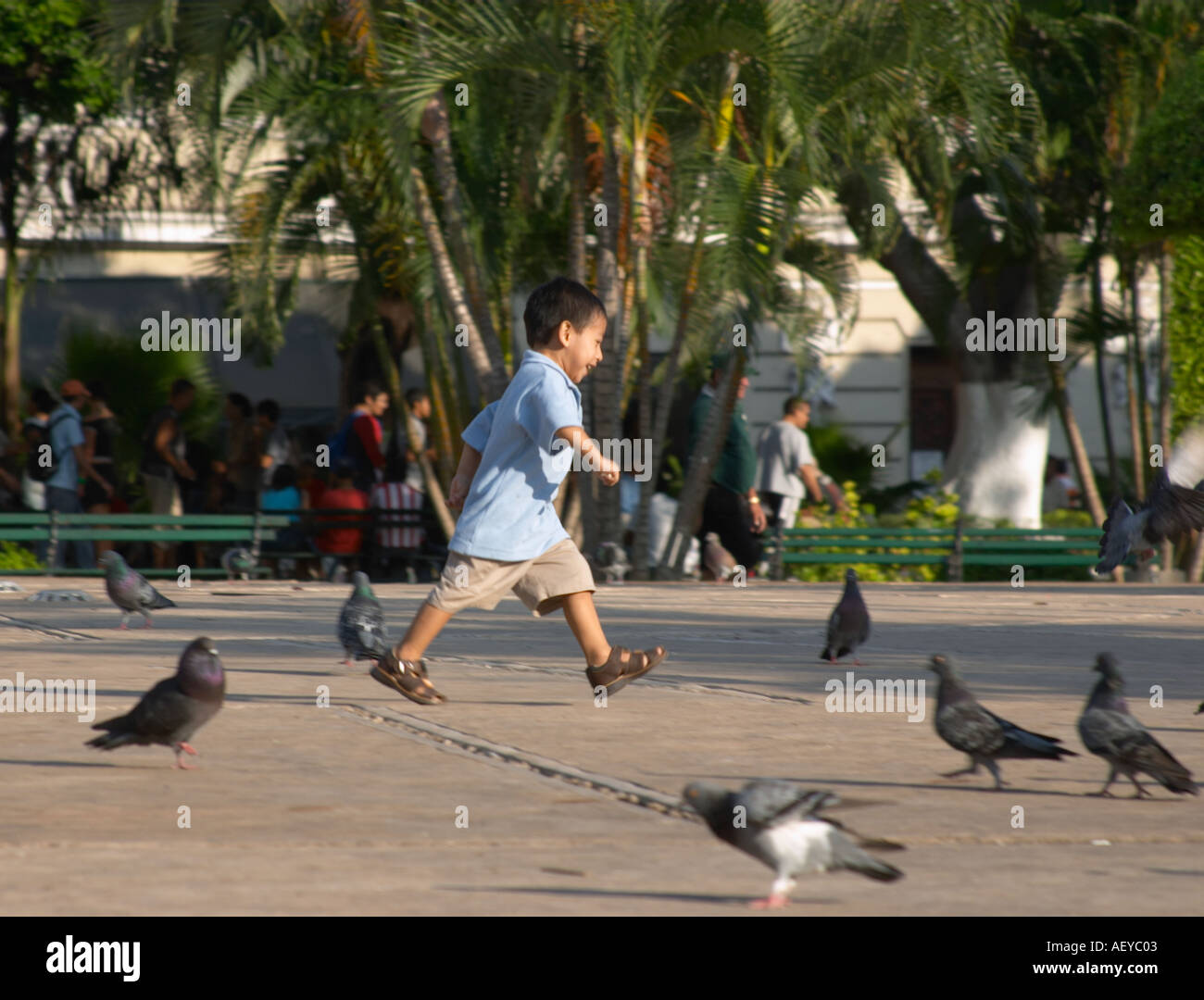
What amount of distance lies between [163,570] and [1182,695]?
34.2 feet

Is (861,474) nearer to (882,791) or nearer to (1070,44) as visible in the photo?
(1070,44)

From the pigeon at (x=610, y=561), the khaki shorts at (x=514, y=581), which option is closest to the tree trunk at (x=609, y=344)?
the pigeon at (x=610, y=561)

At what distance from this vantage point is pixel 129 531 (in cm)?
1583

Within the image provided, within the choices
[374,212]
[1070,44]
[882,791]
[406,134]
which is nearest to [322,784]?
[882,791]

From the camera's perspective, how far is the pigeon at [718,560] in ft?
50.1

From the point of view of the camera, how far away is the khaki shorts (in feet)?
20.9

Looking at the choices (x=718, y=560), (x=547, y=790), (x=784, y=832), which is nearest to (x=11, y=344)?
(x=718, y=560)

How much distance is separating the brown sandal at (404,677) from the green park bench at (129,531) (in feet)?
30.9

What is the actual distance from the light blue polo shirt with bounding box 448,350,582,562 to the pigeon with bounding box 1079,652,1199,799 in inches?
84.4

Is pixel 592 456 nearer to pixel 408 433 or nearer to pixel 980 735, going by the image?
pixel 980 735

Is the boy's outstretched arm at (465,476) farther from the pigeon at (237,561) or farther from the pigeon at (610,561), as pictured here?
the pigeon at (237,561)

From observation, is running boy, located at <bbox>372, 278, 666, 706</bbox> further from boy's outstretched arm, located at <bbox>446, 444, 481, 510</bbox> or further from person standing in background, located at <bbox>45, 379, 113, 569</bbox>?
person standing in background, located at <bbox>45, 379, 113, 569</bbox>

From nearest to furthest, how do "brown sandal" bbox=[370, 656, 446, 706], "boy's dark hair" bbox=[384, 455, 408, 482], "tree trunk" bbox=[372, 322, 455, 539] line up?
"brown sandal" bbox=[370, 656, 446, 706] < "tree trunk" bbox=[372, 322, 455, 539] < "boy's dark hair" bbox=[384, 455, 408, 482]

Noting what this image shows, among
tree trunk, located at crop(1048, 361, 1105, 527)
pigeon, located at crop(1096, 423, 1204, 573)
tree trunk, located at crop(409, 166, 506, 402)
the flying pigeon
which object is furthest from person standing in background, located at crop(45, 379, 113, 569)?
pigeon, located at crop(1096, 423, 1204, 573)
